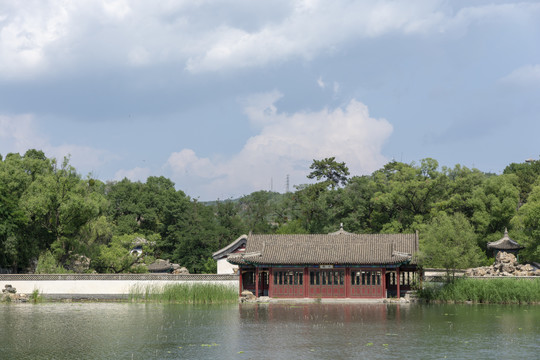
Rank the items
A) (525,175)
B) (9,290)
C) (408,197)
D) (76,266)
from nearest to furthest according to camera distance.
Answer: (9,290) → (76,266) → (408,197) → (525,175)

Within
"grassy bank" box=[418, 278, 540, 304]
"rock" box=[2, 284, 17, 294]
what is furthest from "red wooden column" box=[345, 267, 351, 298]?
"rock" box=[2, 284, 17, 294]

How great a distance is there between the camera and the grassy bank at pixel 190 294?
157 feet

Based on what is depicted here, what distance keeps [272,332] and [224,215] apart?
51.9 meters

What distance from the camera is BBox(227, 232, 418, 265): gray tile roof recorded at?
47.8 meters

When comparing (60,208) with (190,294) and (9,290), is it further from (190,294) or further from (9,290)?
(190,294)

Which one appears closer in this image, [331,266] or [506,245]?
[331,266]

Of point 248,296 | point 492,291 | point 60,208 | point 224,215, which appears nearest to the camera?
point 492,291

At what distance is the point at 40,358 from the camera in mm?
24031

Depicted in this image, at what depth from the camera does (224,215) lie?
270ft

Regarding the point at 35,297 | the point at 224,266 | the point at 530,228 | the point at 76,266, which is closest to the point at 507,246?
the point at 530,228

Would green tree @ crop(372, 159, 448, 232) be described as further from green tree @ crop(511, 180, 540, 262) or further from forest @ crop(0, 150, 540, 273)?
green tree @ crop(511, 180, 540, 262)

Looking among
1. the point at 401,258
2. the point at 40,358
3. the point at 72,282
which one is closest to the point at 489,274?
the point at 401,258

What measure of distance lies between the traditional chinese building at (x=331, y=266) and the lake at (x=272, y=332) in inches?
170

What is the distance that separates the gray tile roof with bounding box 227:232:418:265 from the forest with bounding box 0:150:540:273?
1876 mm
